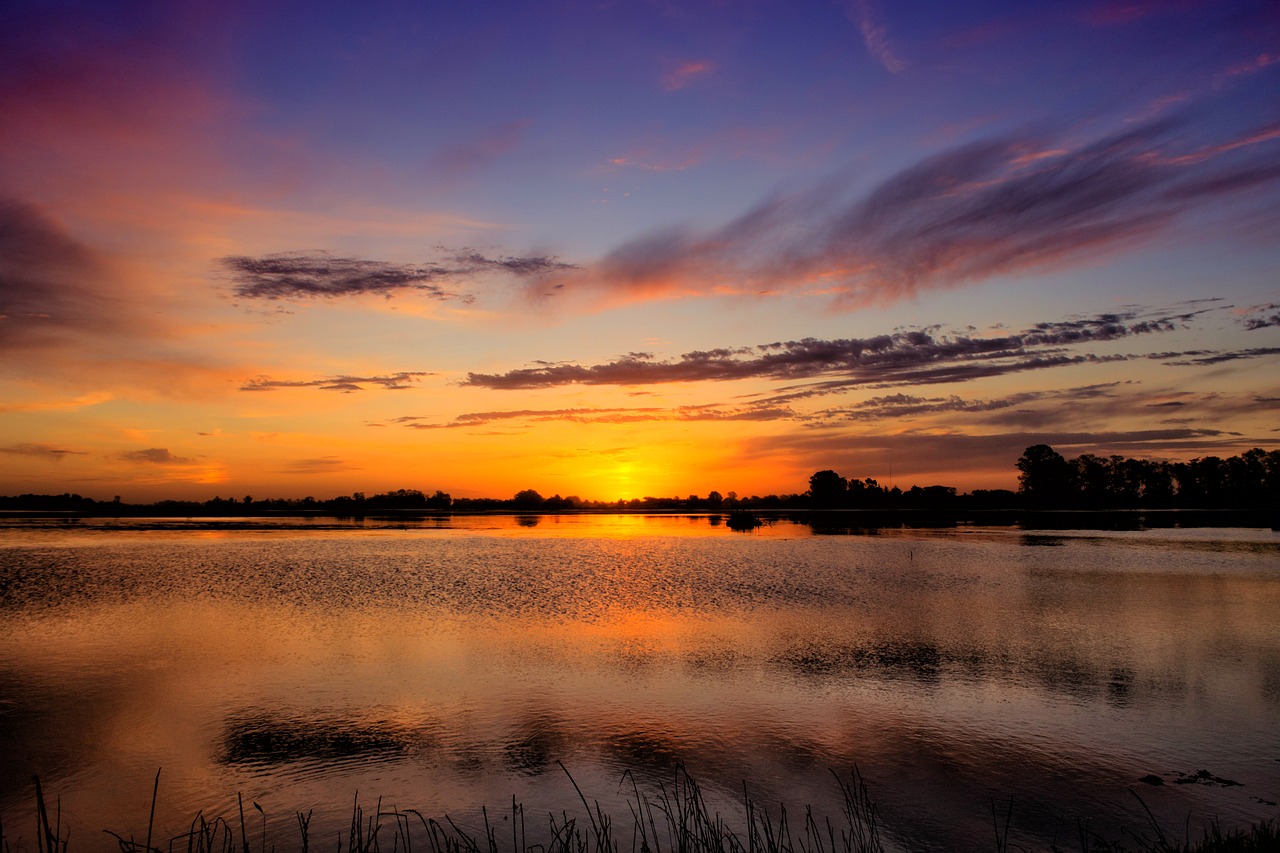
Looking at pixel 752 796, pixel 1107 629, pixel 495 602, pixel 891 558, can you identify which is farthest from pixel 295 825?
pixel 891 558

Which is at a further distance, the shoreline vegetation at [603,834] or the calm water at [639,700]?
the calm water at [639,700]


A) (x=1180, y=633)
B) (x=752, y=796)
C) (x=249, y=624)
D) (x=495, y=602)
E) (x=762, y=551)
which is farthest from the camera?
(x=762, y=551)

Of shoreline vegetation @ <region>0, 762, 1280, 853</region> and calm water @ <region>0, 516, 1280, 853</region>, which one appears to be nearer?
shoreline vegetation @ <region>0, 762, 1280, 853</region>

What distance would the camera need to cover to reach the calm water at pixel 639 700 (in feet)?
49.5

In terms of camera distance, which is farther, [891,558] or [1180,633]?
[891,558]

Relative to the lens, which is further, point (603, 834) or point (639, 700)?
point (639, 700)

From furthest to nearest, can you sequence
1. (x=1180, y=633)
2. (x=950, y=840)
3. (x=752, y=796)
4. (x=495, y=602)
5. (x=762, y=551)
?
1. (x=762, y=551)
2. (x=495, y=602)
3. (x=1180, y=633)
4. (x=752, y=796)
5. (x=950, y=840)

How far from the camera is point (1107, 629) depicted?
32938 millimetres

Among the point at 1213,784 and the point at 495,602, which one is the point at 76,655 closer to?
the point at 495,602

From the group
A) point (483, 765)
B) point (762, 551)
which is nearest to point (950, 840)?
point (483, 765)

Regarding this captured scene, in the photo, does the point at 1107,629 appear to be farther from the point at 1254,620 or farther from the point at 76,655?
the point at 76,655

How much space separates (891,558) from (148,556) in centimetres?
7147

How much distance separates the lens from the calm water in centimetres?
1508

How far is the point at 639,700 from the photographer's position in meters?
21.9
